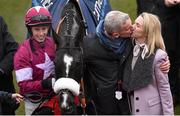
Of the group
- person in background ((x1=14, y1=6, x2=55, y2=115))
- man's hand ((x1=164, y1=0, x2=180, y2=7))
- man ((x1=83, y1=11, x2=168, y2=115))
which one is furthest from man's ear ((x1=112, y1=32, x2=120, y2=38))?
man's hand ((x1=164, y1=0, x2=180, y2=7))

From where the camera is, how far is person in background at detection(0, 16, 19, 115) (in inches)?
185

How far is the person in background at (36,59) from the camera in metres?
4.24

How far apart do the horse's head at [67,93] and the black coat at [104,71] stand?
501 mm

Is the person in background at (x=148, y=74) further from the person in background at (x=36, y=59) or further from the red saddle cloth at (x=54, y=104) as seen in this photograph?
the person in background at (x=36, y=59)

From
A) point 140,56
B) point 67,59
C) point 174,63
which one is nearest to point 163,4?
point 174,63

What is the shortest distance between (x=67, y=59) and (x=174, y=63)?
254 cm

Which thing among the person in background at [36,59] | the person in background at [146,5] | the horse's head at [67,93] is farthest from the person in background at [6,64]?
the person in background at [146,5]

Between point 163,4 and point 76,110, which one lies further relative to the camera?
point 163,4

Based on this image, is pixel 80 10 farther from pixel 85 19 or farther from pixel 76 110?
pixel 76 110

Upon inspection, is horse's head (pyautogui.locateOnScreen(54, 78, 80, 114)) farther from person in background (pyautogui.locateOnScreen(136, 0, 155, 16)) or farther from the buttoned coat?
person in background (pyautogui.locateOnScreen(136, 0, 155, 16))

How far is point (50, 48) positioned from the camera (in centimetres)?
436

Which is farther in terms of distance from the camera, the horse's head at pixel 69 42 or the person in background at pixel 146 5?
the person in background at pixel 146 5

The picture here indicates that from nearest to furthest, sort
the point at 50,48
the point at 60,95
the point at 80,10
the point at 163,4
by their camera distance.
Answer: the point at 60,95 < the point at 50,48 < the point at 80,10 < the point at 163,4

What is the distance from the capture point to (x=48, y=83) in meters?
4.12
